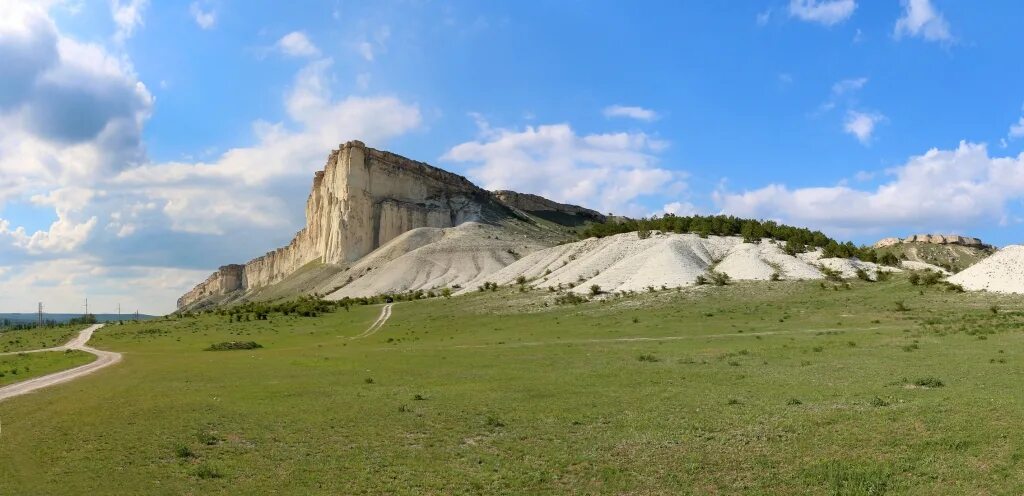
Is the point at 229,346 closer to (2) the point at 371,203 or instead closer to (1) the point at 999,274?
(1) the point at 999,274

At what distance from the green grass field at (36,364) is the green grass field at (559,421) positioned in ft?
10.5

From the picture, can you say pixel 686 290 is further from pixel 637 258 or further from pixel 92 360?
pixel 92 360

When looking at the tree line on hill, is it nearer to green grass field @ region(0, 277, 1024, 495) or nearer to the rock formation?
green grass field @ region(0, 277, 1024, 495)

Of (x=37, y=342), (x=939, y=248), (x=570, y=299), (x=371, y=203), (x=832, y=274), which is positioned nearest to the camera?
(x=37, y=342)

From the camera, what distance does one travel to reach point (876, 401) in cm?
1596

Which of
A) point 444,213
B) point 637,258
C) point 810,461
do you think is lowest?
point 810,461

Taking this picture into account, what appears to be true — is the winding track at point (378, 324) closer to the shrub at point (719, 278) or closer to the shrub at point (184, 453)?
the shrub at point (719, 278)

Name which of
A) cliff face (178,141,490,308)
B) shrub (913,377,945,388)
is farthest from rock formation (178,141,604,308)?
shrub (913,377,945,388)

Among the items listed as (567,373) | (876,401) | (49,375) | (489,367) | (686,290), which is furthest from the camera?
(686,290)

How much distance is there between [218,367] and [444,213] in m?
120

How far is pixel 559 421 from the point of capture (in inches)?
635

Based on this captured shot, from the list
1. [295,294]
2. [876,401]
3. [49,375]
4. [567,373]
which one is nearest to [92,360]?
[49,375]

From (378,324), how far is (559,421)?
46.4 m

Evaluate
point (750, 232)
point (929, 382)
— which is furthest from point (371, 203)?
point (929, 382)
